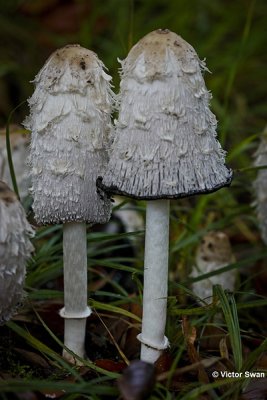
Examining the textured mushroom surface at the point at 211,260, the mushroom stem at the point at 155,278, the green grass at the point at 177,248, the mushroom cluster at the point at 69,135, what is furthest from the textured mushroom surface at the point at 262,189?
the mushroom cluster at the point at 69,135

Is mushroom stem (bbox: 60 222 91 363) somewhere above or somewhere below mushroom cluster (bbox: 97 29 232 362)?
below

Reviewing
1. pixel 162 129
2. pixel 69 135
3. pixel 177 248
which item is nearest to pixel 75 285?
pixel 69 135

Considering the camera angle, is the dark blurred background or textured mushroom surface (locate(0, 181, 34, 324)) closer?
textured mushroom surface (locate(0, 181, 34, 324))

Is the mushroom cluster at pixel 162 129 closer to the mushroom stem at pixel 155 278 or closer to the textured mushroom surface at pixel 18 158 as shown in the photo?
the mushroom stem at pixel 155 278

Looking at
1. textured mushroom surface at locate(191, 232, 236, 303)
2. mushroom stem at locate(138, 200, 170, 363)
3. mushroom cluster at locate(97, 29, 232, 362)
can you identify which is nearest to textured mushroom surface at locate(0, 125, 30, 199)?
textured mushroom surface at locate(191, 232, 236, 303)

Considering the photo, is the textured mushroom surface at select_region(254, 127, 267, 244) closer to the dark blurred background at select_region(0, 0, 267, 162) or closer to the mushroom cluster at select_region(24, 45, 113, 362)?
the mushroom cluster at select_region(24, 45, 113, 362)

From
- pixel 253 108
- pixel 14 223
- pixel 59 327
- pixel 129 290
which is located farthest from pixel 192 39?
pixel 14 223
